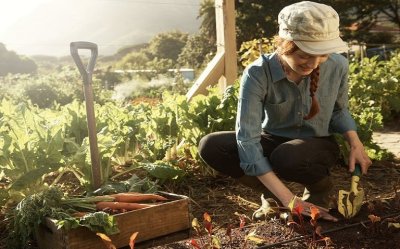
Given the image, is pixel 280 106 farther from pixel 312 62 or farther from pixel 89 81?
pixel 89 81

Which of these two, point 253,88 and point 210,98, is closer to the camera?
point 253,88

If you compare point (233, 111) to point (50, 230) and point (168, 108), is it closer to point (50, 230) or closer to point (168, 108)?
point (168, 108)

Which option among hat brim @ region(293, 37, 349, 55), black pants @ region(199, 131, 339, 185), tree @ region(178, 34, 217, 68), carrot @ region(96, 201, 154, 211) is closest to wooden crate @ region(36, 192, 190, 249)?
carrot @ region(96, 201, 154, 211)

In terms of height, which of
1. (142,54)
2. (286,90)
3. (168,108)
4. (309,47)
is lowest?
(142,54)

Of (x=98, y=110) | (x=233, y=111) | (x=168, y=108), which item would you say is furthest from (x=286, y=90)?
(x=98, y=110)

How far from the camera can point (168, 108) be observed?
4016mm

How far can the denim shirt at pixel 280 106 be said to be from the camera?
99.3 inches

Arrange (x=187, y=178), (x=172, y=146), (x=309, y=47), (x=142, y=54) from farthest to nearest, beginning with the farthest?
1. (x=142, y=54)
2. (x=172, y=146)
3. (x=187, y=178)
4. (x=309, y=47)

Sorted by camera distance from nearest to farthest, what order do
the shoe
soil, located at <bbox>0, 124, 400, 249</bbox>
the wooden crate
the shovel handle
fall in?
1. soil, located at <bbox>0, 124, 400, 249</bbox>
2. the wooden crate
3. the shovel handle
4. the shoe

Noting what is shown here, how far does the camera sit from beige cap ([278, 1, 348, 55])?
231 centimetres

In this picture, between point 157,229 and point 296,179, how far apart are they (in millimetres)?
747

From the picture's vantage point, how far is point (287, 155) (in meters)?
2.65

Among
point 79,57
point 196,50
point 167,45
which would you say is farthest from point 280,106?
point 167,45

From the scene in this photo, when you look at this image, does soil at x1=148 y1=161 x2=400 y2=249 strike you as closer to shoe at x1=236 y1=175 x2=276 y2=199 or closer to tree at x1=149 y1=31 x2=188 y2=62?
shoe at x1=236 y1=175 x2=276 y2=199
